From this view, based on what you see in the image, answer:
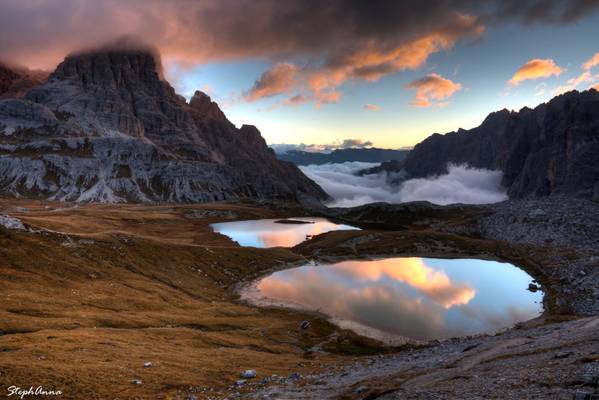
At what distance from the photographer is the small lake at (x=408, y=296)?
258ft

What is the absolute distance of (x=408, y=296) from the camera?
3898 inches

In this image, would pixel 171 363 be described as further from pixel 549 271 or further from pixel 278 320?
pixel 549 271

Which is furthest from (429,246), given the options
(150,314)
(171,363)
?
(171,363)

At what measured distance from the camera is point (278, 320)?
79.6 meters

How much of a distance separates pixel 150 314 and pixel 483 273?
4429 inches

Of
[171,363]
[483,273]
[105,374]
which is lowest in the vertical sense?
[483,273]
